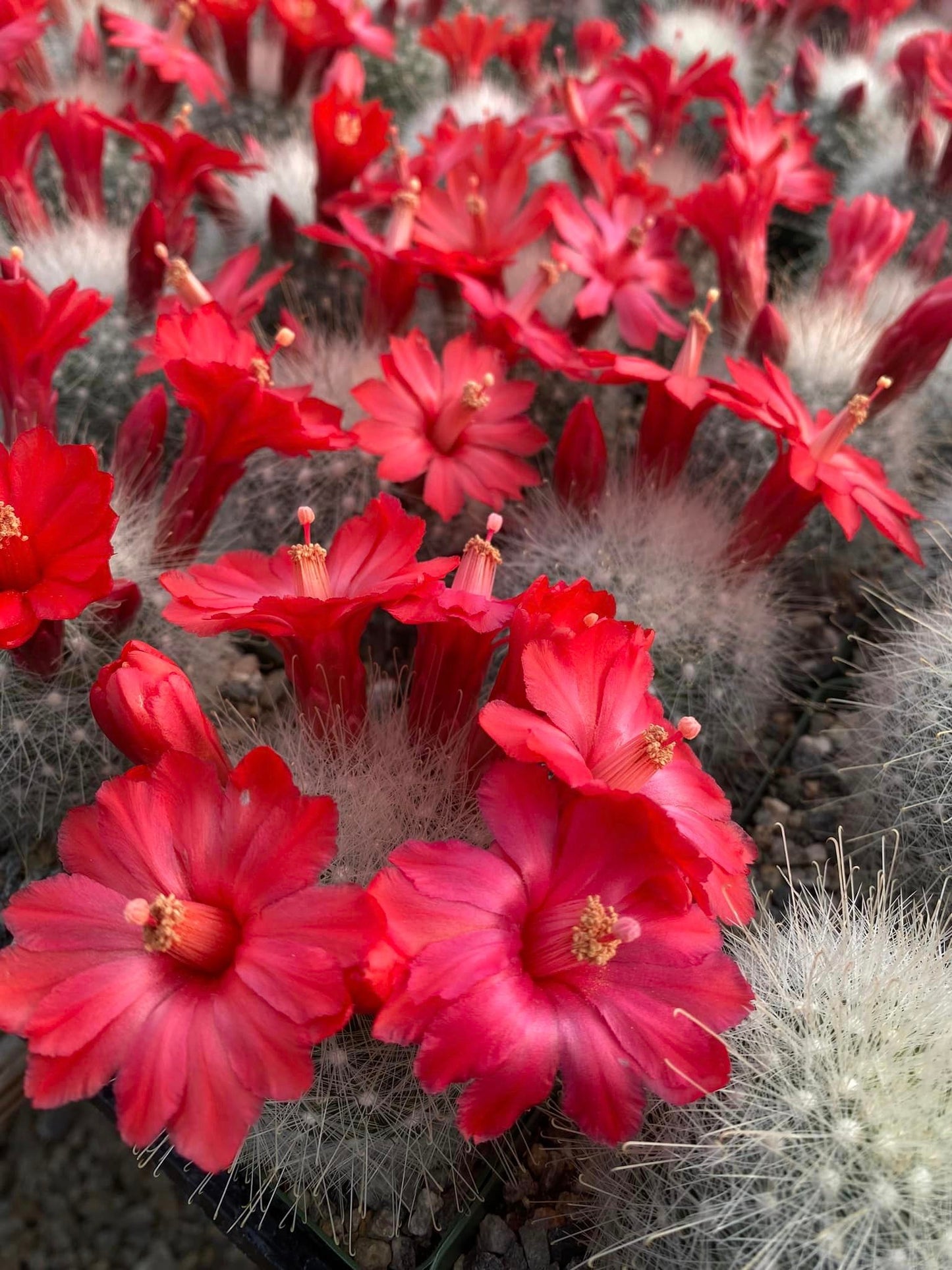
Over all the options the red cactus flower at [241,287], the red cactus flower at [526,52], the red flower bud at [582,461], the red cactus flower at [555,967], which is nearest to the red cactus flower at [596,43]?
the red cactus flower at [526,52]

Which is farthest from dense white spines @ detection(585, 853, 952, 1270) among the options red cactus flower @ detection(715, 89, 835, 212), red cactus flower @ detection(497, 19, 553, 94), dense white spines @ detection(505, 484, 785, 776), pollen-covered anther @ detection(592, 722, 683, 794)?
red cactus flower @ detection(497, 19, 553, 94)

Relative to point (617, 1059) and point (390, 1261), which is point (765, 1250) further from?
point (390, 1261)

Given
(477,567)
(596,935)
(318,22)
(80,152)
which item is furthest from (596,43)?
(596,935)

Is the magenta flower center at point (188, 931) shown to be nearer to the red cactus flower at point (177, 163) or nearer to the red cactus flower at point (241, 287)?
the red cactus flower at point (241, 287)

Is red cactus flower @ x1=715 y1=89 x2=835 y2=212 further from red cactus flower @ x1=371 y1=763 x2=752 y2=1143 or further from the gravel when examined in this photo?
the gravel

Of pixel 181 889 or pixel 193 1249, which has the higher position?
pixel 181 889

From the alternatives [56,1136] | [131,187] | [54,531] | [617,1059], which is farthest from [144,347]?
[56,1136]
